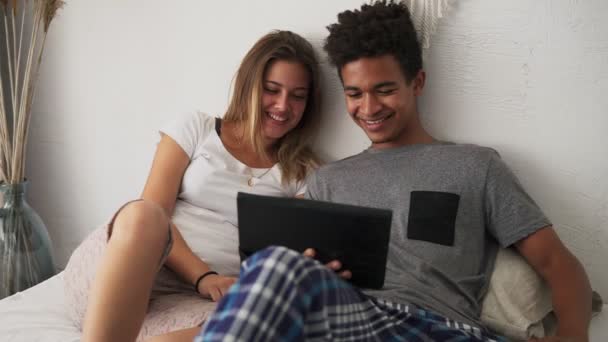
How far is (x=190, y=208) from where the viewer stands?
1.20 m

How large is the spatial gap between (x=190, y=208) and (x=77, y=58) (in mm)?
793

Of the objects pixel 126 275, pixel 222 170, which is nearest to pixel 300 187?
pixel 222 170

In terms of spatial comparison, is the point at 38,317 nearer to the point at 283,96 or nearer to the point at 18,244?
the point at 18,244

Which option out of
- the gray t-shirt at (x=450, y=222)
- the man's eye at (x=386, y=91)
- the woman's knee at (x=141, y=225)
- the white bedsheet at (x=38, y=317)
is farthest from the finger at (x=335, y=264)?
the white bedsheet at (x=38, y=317)

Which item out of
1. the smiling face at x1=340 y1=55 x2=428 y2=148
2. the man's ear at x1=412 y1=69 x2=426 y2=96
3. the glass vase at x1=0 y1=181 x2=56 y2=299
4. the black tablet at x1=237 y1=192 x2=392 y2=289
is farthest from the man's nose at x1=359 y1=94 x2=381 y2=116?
the glass vase at x1=0 y1=181 x2=56 y2=299

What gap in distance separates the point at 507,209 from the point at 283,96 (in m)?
0.57

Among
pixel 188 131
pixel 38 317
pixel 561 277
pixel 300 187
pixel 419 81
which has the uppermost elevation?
pixel 419 81

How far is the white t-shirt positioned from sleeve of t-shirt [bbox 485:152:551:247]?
1.52 ft

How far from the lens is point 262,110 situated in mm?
1229

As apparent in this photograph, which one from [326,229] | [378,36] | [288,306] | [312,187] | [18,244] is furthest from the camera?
[18,244]

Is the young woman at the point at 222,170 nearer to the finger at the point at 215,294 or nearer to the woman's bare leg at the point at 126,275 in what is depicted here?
the finger at the point at 215,294

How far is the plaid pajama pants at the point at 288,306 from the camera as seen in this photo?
0.56 meters

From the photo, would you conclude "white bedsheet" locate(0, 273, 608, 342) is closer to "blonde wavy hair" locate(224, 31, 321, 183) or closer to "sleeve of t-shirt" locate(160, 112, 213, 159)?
"sleeve of t-shirt" locate(160, 112, 213, 159)

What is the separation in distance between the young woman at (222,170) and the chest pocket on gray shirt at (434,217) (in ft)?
1.08
